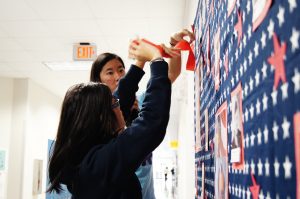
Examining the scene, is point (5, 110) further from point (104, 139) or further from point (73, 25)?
point (104, 139)

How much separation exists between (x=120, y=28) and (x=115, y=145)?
313 cm

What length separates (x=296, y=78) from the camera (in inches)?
16.8

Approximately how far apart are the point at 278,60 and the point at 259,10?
125mm

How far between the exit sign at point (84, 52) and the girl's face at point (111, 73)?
2552mm

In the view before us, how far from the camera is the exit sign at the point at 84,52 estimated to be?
4.23m

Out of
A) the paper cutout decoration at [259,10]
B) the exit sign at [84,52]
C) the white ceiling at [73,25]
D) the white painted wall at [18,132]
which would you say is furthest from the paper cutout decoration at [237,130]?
the white painted wall at [18,132]

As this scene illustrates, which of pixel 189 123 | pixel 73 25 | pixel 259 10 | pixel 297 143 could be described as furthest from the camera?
pixel 73 25

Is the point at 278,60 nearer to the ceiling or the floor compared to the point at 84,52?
nearer to the floor

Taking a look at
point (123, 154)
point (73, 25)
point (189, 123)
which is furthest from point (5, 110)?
point (123, 154)

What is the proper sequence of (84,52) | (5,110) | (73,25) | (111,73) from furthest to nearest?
(5,110) < (84,52) < (73,25) < (111,73)

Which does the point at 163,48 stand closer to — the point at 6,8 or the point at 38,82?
the point at 6,8

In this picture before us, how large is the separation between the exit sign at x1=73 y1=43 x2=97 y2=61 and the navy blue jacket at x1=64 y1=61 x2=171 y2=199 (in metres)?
3.31

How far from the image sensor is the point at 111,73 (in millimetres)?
1753

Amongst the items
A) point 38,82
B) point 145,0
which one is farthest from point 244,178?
point 38,82
